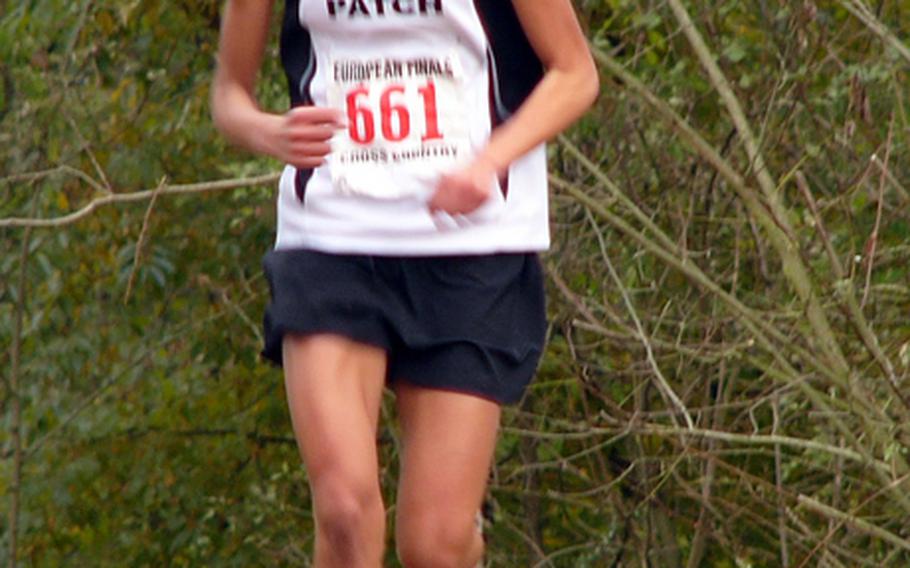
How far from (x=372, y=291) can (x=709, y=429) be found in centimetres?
266

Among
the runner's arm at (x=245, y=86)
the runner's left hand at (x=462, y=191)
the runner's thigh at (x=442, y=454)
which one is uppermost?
the runner's arm at (x=245, y=86)

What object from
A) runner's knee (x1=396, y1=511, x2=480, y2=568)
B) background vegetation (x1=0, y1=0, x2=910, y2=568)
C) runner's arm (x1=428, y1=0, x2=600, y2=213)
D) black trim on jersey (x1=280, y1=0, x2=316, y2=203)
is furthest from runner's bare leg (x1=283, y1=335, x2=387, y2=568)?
background vegetation (x1=0, y1=0, x2=910, y2=568)

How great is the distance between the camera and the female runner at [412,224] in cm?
395

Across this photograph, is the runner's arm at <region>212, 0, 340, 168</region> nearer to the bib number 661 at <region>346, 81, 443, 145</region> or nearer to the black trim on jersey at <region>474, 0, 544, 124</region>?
the bib number 661 at <region>346, 81, 443, 145</region>

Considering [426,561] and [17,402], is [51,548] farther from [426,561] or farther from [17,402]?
[426,561]

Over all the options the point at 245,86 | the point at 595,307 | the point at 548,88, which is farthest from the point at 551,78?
the point at 595,307

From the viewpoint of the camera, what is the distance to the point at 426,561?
4031 mm

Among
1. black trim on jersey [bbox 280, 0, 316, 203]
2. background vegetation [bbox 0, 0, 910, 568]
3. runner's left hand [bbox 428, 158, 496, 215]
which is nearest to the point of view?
runner's left hand [bbox 428, 158, 496, 215]

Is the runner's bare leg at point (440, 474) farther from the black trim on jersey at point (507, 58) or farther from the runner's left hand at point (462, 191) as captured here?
the black trim on jersey at point (507, 58)

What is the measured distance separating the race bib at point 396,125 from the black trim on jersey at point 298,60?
8 centimetres

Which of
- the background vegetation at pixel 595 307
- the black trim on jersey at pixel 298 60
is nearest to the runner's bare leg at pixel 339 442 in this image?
the black trim on jersey at pixel 298 60

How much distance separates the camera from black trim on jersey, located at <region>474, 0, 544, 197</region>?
4.05 m

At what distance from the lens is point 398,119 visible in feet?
13.1

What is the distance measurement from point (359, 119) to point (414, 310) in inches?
13.2
